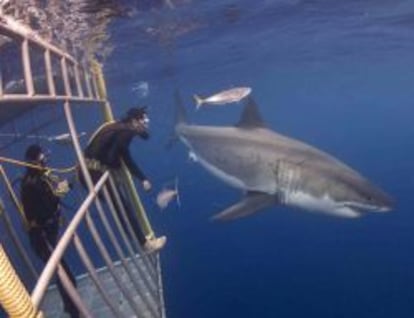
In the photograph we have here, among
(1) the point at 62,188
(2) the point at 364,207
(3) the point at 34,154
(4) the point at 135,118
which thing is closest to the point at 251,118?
(4) the point at 135,118

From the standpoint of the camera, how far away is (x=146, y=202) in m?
32.4

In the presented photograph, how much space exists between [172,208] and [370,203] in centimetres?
2149

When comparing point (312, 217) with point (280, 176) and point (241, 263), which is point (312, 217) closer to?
point (241, 263)

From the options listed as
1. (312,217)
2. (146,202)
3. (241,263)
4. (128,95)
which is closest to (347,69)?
(128,95)

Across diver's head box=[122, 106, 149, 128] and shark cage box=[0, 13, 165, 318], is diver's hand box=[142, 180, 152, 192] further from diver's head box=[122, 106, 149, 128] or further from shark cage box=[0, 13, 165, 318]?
diver's head box=[122, 106, 149, 128]

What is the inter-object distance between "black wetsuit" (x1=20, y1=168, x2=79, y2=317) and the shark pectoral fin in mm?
2184

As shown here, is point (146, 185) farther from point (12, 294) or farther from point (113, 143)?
point (12, 294)

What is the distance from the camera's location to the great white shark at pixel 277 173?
249 inches

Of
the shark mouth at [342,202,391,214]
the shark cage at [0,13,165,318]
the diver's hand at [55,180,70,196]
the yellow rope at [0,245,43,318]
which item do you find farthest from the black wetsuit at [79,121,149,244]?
the yellow rope at [0,245,43,318]

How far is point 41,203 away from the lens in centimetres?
643

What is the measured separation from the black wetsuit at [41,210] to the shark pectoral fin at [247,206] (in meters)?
2.18

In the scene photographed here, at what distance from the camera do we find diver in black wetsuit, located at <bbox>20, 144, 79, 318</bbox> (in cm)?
637

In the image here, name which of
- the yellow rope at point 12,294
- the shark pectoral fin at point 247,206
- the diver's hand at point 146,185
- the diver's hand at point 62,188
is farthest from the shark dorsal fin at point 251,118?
the yellow rope at point 12,294

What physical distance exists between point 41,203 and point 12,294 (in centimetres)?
440
